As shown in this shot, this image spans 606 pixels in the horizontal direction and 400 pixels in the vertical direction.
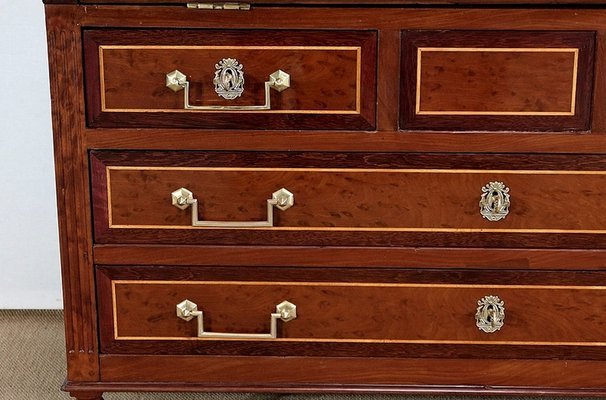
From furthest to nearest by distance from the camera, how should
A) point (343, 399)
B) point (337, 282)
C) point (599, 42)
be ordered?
point (343, 399) < point (337, 282) < point (599, 42)

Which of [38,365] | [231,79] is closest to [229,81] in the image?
[231,79]

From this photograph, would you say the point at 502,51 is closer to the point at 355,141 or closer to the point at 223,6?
the point at 355,141

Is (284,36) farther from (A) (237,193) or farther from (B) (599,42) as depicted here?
(B) (599,42)

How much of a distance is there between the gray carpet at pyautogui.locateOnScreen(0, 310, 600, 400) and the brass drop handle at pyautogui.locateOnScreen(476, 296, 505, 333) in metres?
0.18

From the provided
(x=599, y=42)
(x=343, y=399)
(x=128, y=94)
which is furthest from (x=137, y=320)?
(x=599, y=42)

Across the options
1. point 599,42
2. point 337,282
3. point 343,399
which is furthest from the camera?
point 343,399

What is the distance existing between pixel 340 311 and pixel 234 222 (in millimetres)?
242

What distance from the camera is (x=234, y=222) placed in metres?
1.39

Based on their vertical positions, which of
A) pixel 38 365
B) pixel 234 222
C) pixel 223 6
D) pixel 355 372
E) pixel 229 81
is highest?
pixel 223 6

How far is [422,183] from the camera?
1.37 m

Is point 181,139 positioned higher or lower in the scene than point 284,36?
lower

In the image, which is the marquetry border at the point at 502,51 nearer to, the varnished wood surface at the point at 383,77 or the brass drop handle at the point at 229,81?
the varnished wood surface at the point at 383,77

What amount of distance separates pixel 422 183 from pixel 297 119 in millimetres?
234

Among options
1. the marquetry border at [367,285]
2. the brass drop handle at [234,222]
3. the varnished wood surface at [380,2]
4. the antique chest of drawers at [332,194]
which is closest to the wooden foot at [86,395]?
the antique chest of drawers at [332,194]
